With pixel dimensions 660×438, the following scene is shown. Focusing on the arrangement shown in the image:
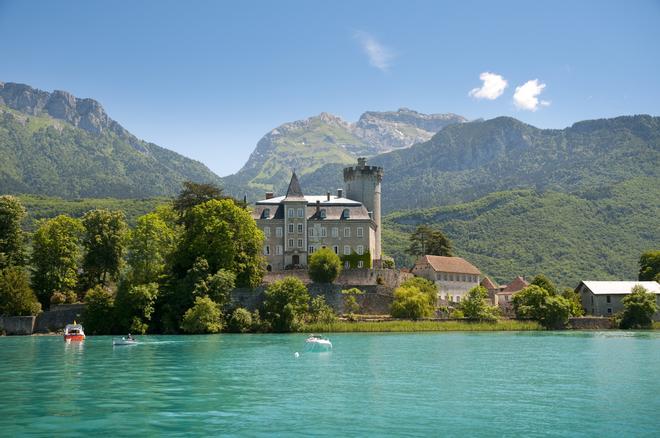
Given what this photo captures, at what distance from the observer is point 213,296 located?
6438 cm

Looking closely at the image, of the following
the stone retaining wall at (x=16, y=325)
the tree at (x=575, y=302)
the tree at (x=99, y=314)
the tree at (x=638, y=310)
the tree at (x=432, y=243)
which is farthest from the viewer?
the tree at (x=432, y=243)

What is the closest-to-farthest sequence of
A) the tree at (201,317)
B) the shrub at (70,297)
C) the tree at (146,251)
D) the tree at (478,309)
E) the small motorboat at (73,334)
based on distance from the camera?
1. the small motorboat at (73,334)
2. the tree at (201,317)
3. the tree at (146,251)
4. the shrub at (70,297)
5. the tree at (478,309)

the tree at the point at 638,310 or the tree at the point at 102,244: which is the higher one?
Answer: the tree at the point at 102,244

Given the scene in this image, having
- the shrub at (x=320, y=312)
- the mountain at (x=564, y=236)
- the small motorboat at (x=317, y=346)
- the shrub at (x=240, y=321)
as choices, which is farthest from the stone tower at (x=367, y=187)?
the mountain at (x=564, y=236)

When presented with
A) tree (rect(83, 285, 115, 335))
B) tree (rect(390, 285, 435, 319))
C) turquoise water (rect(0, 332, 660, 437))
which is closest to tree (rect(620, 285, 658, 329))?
tree (rect(390, 285, 435, 319))

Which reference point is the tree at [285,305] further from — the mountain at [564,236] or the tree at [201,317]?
the mountain at [564,236]

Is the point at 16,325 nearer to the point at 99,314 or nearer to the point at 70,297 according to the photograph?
the point at 70,297

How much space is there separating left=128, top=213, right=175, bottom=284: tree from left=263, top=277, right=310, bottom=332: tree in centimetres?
1136

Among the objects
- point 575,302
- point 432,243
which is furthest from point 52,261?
point 575,302

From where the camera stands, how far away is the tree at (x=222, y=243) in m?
66.8

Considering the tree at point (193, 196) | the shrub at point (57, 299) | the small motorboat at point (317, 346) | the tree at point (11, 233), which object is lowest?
the small motorboat at point (317, 346)

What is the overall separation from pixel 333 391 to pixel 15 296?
4790 cm

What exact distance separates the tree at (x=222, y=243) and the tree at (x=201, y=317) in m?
5.06

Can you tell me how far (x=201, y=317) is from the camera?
62219 mm
